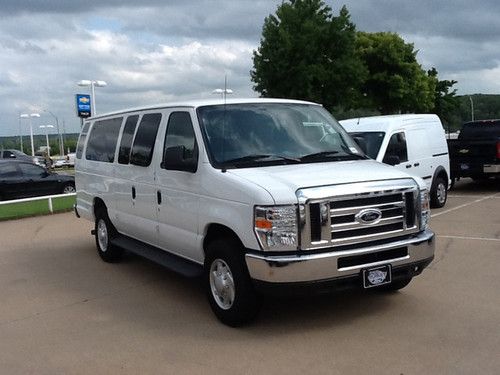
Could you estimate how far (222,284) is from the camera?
5.34 metres

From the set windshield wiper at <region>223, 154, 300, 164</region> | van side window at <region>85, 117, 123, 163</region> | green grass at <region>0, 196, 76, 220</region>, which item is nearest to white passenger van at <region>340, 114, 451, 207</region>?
van side window at <region>85, 117, 123, 163</region>

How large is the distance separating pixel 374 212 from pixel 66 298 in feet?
12.0

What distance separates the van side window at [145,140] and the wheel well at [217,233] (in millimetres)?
1464

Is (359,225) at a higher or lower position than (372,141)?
lower

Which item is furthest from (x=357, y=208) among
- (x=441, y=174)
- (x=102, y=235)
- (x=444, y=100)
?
(x=444, y=100)

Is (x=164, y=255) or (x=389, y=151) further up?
(x=389, y=151)

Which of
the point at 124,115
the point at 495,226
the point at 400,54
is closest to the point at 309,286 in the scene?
the point at 124,115

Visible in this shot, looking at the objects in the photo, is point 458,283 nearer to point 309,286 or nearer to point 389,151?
point 309,286

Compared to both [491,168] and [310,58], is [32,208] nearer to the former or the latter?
[491,168]

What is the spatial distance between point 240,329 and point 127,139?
10.6ft

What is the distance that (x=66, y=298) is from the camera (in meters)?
6.61

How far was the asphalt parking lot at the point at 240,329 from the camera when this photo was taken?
4461mm

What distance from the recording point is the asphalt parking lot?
14.6 ft

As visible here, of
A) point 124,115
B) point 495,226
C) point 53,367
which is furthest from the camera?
point 495,226
